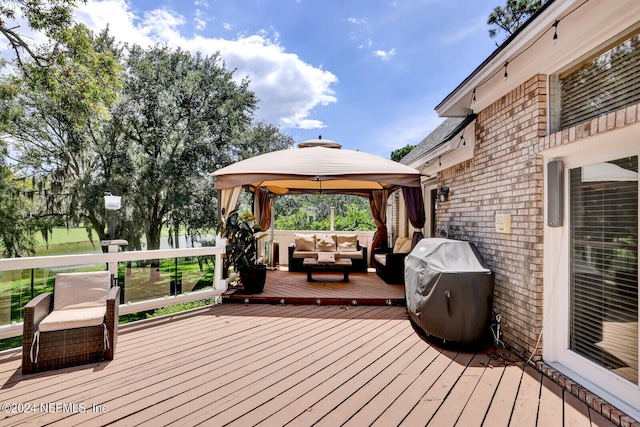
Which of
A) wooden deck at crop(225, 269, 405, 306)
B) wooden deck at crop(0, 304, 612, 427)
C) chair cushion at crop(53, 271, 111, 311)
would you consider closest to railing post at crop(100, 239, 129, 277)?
chair cushion at crop(53, 271, 111, 311)

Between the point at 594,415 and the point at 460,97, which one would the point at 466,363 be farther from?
the point at 460,97

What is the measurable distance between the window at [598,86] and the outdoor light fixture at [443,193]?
7.19 feet

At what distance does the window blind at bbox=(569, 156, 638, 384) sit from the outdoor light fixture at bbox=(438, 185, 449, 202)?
2.30m

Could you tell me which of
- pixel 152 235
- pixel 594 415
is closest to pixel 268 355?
pixel 594 415

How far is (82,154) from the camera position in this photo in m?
10.1

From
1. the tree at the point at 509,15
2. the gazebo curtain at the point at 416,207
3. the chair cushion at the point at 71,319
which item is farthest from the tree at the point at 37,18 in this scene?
the tree at the point at 509,15

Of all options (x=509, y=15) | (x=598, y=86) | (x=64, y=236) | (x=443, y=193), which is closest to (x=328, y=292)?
(x=443, y=193)

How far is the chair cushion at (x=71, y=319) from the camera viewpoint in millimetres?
2780

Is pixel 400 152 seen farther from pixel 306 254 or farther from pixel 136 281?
pixel 136 281

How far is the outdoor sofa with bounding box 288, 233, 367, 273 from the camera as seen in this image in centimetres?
727

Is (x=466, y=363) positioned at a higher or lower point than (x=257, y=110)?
lower

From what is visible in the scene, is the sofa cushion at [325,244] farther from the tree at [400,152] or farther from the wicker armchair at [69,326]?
the tree at [400,152]

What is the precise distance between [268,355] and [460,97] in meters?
3.82

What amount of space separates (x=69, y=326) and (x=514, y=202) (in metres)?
4.50
